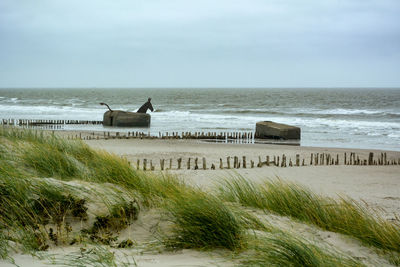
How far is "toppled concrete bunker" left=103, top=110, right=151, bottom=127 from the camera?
32.3 metres

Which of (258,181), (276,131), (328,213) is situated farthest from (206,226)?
(276,131)

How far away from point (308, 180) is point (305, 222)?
6.27 metres

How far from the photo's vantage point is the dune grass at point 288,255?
12.9 feet

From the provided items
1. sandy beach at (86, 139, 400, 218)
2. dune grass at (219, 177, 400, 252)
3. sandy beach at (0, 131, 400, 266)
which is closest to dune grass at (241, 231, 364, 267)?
sandy beach at (0, 131, 400, 266)

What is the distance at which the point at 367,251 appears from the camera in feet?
15.9

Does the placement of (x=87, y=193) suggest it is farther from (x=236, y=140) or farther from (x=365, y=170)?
(x=236, y=140)

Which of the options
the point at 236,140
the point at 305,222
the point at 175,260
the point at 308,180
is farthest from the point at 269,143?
the point at 175,260

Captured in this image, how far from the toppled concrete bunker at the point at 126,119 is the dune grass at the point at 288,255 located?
93.9 feet

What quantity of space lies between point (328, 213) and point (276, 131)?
20.9 meters

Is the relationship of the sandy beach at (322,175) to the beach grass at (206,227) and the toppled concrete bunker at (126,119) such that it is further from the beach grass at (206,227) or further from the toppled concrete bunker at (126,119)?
the toppled concrete bunker at (126,119)

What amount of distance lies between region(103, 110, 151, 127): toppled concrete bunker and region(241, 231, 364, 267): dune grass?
28.6 meters

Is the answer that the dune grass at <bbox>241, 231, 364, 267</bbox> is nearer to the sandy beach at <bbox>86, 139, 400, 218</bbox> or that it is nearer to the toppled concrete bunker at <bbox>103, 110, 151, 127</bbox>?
the sandy beach at <bbox>86, 139, 400, 218</bbox>

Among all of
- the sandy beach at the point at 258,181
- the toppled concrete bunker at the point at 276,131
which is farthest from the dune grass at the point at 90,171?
the toppled concrete bunker at the point at 276,131

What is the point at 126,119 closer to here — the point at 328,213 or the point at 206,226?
the point at 328,213
